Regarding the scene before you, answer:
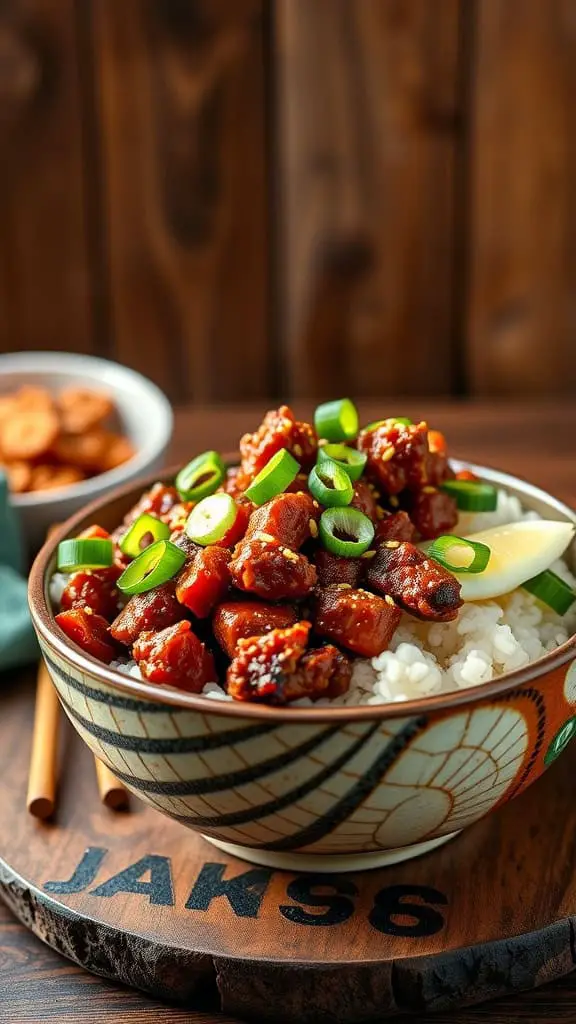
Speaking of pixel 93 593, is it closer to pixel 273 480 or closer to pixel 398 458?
pixel 273 480

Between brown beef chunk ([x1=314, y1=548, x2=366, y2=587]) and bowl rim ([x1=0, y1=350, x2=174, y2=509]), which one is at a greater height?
brown beef chunk ([x1=314, y1=548, x2=366, y2=587])

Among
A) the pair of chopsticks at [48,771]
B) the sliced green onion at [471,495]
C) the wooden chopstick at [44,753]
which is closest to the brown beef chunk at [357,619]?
the sliced green onion at [471,495]

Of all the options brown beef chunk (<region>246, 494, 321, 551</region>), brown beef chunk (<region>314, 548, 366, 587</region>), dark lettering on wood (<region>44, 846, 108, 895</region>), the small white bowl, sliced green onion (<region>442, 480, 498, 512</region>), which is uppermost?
brown beef chunk (<region>246, 494, 321, 551</region>)

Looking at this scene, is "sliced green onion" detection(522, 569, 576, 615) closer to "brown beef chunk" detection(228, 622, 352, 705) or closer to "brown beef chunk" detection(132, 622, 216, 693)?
"brown beef chunk" detection(228, 622, 352, 705)

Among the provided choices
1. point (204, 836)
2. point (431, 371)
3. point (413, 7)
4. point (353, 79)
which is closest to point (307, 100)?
point (353, 79)

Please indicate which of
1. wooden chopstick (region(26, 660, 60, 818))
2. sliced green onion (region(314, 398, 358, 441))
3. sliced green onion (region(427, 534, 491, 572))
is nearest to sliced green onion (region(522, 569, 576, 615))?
sliced green onion (region(427, 534, 491, 572))

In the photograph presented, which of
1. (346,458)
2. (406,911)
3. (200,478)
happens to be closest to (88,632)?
(200,478)
